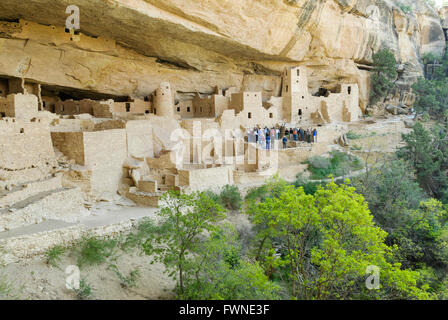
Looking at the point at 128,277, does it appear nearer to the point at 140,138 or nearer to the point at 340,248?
the point at 340,248

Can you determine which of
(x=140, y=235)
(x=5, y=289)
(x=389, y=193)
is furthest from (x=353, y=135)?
(x=5, y=289)

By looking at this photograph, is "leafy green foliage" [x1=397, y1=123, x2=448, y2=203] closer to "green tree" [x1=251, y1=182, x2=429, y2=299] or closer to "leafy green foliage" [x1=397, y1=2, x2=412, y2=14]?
"green tree" [x1=251, y1=182, x2=429, y2=299]

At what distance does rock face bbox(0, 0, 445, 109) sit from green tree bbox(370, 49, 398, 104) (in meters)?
0.55

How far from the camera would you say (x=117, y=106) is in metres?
16.2

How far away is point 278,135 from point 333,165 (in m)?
2.77

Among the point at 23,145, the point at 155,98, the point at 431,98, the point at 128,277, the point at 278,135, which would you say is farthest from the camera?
the point at 431,98

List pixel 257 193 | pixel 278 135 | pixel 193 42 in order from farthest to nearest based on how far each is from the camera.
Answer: pixel 278 135, pixel 193 42, pixel 257 193

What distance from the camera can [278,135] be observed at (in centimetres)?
1727

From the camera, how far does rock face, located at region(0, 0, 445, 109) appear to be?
13062 mm

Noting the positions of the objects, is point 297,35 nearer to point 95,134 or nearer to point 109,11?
point 109,11

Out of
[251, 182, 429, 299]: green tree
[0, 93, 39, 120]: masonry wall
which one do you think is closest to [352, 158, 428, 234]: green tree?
[251, 182, 429, 299]: green tree

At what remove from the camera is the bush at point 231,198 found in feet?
42.0
